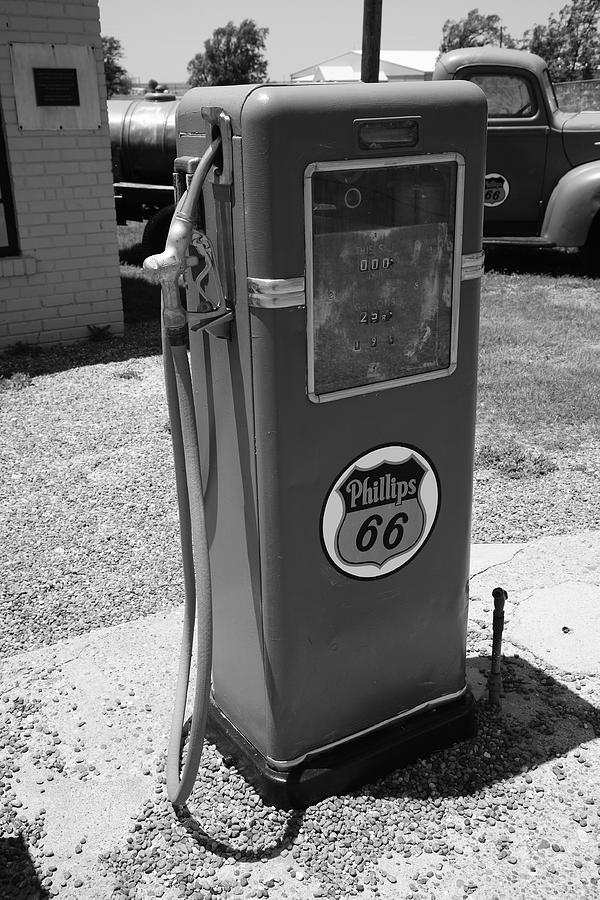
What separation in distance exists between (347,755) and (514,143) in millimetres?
8879

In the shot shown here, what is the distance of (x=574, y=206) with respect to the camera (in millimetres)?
9742

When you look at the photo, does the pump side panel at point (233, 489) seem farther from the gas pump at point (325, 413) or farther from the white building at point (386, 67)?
the white building at point (386, 67)

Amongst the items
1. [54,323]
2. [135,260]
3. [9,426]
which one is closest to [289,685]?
[9,426]

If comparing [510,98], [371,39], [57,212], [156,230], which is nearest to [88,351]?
[57,212]

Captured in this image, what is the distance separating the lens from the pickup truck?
982cm

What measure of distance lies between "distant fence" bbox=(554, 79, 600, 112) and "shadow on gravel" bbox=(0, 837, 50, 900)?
1815cm

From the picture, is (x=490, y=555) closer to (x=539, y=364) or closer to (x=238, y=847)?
(x=238, y=847)

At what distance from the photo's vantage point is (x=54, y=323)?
757 centimetres

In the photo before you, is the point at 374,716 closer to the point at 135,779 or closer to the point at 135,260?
the point at 135,779

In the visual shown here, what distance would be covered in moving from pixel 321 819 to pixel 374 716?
35cm

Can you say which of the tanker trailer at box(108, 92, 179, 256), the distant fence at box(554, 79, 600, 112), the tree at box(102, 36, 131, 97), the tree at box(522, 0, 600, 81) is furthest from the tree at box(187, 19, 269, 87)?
the tanker trailer at box(108, 92, 179, 256)

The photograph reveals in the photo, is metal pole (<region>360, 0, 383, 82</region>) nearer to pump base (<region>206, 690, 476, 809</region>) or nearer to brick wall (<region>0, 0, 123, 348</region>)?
pump base (<region>206, 690, 476, 809</region>)

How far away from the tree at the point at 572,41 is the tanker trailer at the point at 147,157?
1344 inches

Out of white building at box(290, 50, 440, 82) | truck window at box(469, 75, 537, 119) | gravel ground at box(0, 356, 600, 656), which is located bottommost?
gravel ground at box(0, 356, 600, 656)
